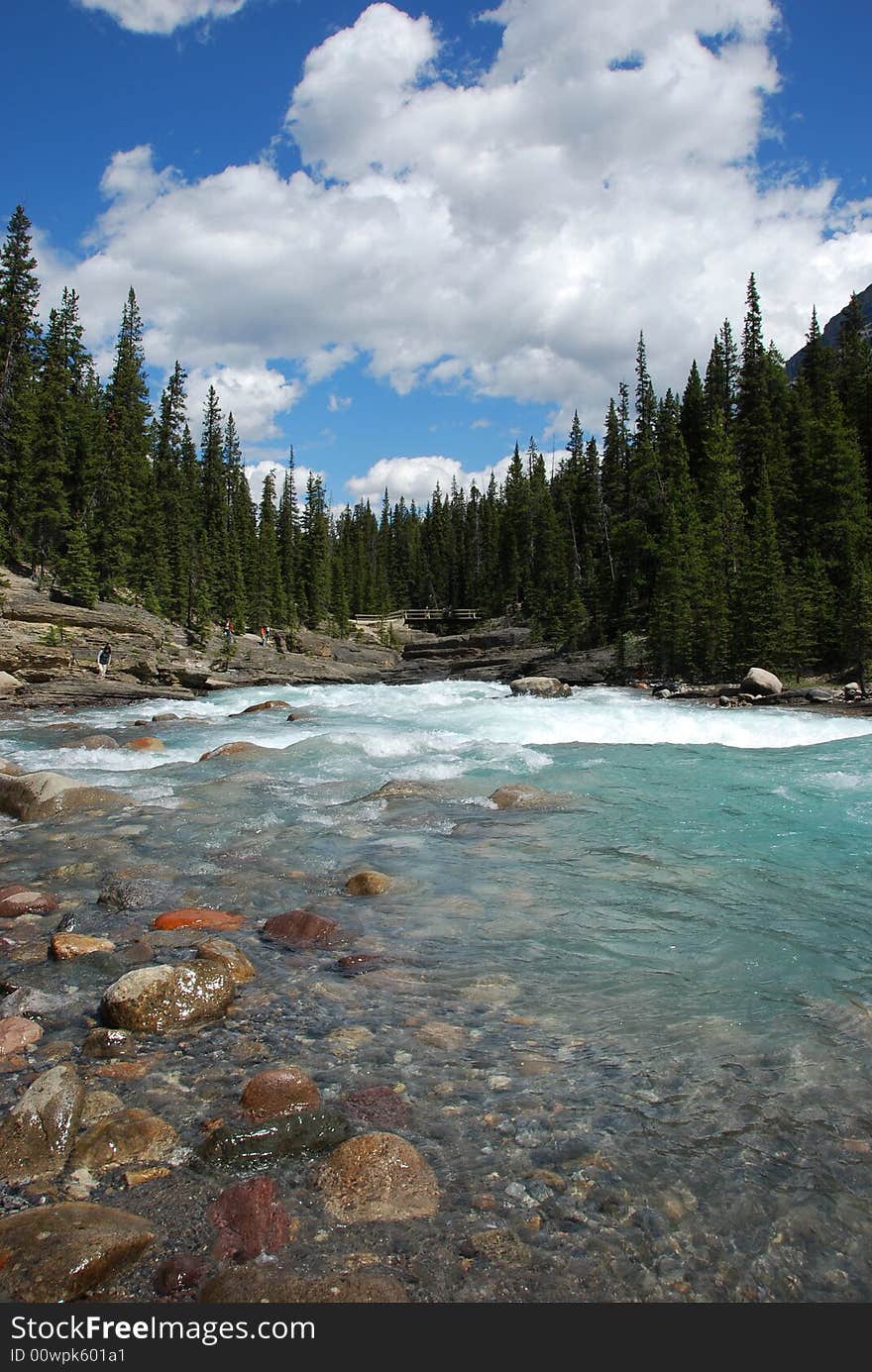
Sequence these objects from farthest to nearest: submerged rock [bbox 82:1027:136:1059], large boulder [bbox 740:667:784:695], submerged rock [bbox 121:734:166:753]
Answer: large boulder [bbox 740:667:784:695], submerged rock [bbox 121:734:166:753], submerged rock [bbox 82:1027:136:1059]

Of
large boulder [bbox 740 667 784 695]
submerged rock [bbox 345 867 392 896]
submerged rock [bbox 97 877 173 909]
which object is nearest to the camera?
submerged rock [bbox 97 877 173 909]

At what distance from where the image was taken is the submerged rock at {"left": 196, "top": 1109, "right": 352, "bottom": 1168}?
3.22m

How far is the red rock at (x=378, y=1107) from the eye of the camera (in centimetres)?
351

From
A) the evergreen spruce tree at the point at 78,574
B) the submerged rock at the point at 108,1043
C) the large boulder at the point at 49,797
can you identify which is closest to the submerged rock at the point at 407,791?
the large boulder at the point at 49,797

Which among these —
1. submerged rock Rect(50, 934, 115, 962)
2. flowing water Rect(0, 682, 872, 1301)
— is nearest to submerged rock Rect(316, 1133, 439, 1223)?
flowing water Rect(0, 682, 872, 1301)

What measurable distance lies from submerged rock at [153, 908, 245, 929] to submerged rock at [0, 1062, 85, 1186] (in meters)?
2.43

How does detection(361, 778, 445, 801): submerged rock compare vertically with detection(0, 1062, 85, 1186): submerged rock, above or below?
below

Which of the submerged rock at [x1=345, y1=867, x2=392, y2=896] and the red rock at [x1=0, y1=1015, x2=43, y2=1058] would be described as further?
the submerged rock at [x1=345, y1=867, x2=392, y2=896]

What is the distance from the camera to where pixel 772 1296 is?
2588 mm

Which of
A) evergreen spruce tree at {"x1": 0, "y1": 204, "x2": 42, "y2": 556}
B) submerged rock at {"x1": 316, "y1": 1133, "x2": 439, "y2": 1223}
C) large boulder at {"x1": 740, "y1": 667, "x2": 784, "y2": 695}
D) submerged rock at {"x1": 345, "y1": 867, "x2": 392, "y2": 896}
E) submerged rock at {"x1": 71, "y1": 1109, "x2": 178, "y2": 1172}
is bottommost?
submerged rock at {"x1": 345, "y1": 867, "x2": 392, "y2": 896}

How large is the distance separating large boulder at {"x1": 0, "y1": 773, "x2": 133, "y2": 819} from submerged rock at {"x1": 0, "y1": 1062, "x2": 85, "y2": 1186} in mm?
7015

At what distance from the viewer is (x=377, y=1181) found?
310 cm

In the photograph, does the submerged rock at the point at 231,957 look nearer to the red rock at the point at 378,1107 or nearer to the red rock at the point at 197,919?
the red rock at the point at 197,919

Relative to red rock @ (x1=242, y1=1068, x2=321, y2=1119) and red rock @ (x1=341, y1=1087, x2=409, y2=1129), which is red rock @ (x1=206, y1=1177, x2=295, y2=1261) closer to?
red rock @ (x1=242, y1=1068, x2=321, y2=1119)
